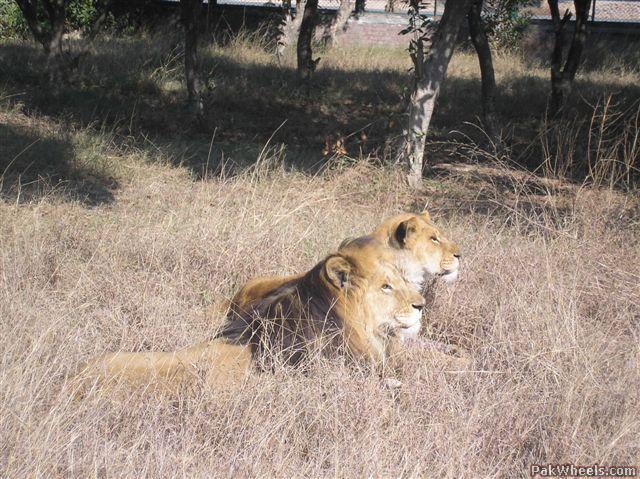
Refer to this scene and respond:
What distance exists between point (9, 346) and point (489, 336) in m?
2.48

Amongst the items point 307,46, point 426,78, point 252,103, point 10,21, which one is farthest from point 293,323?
point 10,21

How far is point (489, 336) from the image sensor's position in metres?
4.69

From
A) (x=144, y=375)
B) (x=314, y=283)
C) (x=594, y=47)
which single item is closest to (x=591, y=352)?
(x=314, y=283)

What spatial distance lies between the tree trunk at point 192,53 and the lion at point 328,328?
25.9ft

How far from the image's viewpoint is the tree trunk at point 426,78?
8.84 m

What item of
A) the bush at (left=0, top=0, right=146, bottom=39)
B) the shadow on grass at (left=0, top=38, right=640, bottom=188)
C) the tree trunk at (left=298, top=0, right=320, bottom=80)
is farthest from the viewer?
the bush at (left=0, top=0, right=146, bottom=39)

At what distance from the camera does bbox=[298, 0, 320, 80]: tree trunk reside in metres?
13.7

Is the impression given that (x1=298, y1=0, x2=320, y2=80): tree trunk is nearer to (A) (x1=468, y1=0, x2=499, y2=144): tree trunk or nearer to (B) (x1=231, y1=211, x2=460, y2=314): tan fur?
(A) (x1=468, y1=0, x2=499, y2=144): tree trunk

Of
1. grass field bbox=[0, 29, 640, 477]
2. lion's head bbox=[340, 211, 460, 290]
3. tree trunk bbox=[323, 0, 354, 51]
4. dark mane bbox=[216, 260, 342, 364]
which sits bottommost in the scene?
grass field bbox=[0, 29, 640, 477]

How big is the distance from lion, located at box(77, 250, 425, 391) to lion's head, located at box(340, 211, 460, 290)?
56 centimetres

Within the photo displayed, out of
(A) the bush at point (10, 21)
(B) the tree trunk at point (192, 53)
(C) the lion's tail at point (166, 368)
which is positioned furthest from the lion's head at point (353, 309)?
(A) the bush at point (10, 21)

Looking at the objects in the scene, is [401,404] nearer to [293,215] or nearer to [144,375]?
[144,375]

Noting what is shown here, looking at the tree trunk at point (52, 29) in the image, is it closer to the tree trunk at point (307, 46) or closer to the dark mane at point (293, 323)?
the tree trunk at point (307, 46)

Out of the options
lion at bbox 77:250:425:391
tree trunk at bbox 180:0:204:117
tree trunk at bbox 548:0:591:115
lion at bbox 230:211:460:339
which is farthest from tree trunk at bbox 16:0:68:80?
lion at bbox 77:250:425:391
